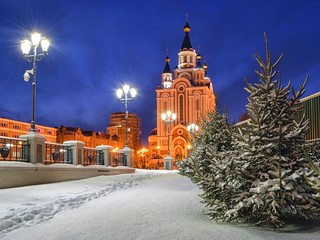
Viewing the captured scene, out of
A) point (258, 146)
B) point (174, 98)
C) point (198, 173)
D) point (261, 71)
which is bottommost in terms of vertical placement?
point (198, 173)

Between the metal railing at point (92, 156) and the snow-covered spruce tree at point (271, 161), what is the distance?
51.0 ft

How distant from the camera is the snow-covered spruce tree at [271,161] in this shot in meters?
4.98

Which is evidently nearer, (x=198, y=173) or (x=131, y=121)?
(x=198, y=173)

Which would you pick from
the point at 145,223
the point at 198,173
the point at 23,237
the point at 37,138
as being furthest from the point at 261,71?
the point at 37,138

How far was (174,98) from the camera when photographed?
9331 centimetres

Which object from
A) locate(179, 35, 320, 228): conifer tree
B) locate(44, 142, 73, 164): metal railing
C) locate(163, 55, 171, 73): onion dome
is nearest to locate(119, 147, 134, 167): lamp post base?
locate(44, 142, 73, 164): metal railing

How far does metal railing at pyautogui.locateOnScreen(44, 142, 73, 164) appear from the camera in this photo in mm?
17109

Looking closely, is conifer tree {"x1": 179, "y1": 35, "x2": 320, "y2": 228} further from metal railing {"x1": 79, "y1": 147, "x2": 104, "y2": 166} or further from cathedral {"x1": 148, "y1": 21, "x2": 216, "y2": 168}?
cathedral {"x1": 148, "y1": 21, "x2": 216, "y2": 168}

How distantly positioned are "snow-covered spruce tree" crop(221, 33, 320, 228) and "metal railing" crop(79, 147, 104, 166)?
15.6 meters

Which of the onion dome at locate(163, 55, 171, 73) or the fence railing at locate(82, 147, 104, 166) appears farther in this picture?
the onion dome at locate(163, 55, 171, 73)

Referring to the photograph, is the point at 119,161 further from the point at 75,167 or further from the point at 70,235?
the point at 70,235

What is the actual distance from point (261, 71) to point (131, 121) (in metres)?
162

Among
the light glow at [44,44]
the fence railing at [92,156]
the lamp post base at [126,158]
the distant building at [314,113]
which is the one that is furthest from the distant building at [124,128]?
the distant building at [314,113]

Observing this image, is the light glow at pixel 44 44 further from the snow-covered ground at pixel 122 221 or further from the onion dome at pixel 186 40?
the onion dome at pixel 186 40
